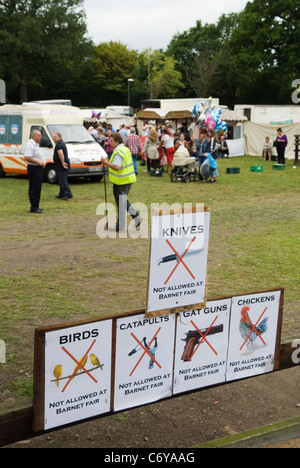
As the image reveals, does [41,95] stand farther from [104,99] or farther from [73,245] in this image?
[73,245]

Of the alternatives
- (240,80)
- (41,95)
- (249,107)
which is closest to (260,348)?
(249,107)

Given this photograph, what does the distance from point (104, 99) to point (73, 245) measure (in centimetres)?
7188

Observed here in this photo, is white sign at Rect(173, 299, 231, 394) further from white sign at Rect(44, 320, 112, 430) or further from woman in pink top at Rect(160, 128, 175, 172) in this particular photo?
woman in pink top at Rect(160, 128, 175, 172)

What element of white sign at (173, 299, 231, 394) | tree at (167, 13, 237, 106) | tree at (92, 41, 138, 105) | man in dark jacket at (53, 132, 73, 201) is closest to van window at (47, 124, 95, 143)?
man in dark jacket at (53, 132, 73, 201)

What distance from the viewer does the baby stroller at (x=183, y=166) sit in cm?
2075

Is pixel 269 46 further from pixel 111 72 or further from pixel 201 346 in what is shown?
pixel 201 346

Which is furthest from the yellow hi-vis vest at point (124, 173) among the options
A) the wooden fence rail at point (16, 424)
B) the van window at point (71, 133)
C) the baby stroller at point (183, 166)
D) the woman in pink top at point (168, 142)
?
the woman in pink top at point (168, 142)

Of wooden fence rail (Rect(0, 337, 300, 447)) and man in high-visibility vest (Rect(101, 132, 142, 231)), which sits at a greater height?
man in high-visibility vest (Rect(101, 132, 142, 231))

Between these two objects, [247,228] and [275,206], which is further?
[275,206]

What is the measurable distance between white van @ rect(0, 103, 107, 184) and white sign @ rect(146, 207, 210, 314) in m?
15.9

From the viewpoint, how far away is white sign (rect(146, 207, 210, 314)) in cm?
361

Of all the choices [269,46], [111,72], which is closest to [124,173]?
[269,46]

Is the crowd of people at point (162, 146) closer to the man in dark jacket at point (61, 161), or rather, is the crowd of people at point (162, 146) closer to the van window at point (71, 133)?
the van window at point (71, 133)

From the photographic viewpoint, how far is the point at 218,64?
72938mm
